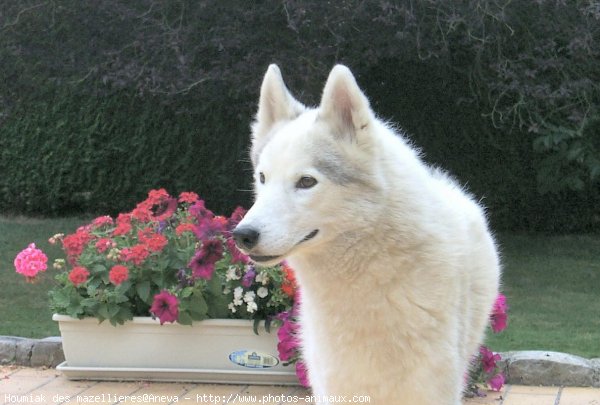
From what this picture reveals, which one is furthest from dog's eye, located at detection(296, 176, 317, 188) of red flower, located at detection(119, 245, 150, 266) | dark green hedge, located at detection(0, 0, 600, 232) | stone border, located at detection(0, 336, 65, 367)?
dark green hedge, located at detection(0, 0, 600, 232)

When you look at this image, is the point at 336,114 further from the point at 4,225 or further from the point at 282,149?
the point at 4,225

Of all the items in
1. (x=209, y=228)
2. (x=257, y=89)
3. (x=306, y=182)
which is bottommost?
(x=209, y=228)

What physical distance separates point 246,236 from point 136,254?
7.52 feet

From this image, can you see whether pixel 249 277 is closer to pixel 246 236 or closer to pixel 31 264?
pixel 31 264

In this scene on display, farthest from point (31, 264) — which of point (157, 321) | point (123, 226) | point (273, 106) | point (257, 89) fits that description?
point (257, 89)

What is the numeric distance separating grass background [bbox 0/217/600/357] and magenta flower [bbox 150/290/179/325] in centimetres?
123

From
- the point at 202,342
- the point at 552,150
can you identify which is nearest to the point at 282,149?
the point at 202,342

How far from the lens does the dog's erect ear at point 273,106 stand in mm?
2896

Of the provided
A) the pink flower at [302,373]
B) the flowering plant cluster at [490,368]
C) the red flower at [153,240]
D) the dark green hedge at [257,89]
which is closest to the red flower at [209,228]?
the red flower at [153,240]

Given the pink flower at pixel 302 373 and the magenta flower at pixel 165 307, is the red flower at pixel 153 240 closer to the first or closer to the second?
the magenta flower at pixel 165 307

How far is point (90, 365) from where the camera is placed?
15.6ft

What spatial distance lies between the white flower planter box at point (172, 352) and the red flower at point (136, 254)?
351mm

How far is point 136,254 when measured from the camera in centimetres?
461

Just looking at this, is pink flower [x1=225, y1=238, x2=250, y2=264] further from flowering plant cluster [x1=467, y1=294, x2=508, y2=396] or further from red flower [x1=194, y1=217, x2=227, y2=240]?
flowering plant cluster [x1=467, y1=294, x2=508, y2=396]
